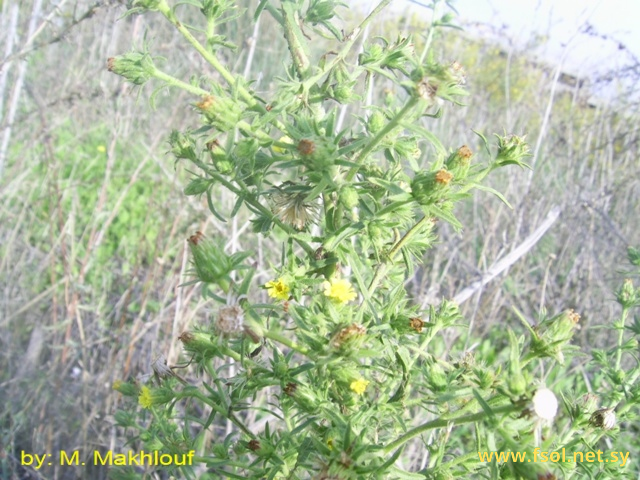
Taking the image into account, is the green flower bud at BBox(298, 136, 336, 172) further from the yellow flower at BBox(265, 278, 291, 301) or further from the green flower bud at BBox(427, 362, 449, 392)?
the green flower bud at BBox(427, 362, 449, 392)

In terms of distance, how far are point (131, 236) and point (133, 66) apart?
9.82 ft

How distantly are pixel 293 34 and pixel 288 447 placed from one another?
0.85 m

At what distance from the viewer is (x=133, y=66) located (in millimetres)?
1095

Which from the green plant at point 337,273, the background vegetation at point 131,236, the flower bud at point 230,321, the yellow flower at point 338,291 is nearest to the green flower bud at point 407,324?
the green plant at point 337,273

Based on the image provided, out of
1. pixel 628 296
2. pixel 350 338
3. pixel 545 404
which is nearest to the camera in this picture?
pixel 545 404

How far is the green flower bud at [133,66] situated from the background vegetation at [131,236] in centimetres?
72

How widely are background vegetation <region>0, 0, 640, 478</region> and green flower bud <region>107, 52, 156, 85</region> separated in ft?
2.35

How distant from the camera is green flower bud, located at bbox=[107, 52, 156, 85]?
3.57ft

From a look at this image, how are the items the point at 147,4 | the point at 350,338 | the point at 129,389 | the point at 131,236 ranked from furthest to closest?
the point at 131,236 → the point at 129,389 → the point at 147,4 → the point at 350,338

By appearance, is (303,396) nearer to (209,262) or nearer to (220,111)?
(209,262)

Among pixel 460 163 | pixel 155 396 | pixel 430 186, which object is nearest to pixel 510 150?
pixel 460 163

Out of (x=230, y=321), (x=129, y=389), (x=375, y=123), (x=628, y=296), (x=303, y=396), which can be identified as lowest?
(x=129, y=389)

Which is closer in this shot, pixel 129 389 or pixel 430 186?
pixel 430 186

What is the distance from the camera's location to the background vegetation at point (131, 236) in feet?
7.84
